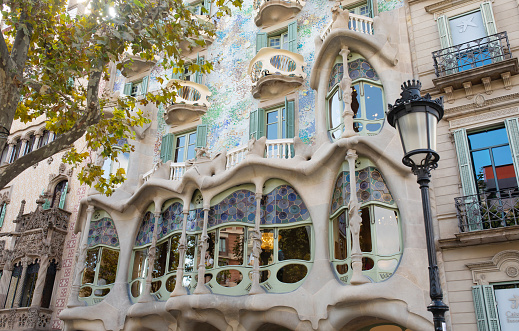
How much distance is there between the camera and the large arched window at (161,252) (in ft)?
44.8

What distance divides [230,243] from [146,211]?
12.5 feet

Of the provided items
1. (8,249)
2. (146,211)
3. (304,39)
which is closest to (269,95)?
(304,39)

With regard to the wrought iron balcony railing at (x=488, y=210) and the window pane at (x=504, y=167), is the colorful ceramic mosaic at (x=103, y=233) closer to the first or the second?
the wrought iron balcony railing at (x=488, y=210)

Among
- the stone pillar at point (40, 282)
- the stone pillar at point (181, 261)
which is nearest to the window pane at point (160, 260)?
the stone pillar at point (181, 261)

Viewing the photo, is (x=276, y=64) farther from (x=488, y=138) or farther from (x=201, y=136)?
(x=488, y=138)

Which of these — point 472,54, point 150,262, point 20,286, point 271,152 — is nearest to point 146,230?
point 150,262

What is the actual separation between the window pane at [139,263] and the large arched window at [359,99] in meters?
6.90

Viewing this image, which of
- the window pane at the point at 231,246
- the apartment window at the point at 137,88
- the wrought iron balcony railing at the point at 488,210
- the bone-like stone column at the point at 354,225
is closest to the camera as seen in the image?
the wrought iron balcony railing at the point at 488,210

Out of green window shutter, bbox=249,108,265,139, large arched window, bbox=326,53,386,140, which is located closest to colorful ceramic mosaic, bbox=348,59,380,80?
large arched window, bbox=326,53,386,140

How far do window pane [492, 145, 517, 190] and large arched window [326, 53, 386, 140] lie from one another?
2.69 meters

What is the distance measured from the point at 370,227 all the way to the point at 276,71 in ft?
19.6

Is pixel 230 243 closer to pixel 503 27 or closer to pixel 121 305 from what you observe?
pixel 121 305

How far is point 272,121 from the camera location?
591 inches

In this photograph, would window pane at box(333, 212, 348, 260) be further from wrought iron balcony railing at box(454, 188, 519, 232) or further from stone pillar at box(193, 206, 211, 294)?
stone pillar at box(193, 206, 211, 294)
